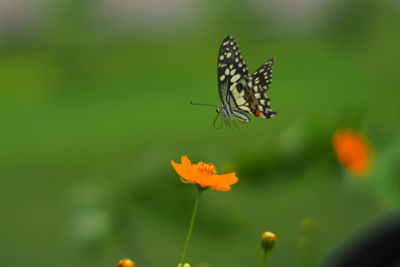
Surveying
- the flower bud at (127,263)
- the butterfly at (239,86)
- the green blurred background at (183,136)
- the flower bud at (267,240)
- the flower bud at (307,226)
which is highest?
the green blurred background at (183,136)

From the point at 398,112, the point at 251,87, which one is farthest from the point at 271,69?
the point at 398,112

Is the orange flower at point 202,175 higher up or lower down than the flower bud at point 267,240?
lower down

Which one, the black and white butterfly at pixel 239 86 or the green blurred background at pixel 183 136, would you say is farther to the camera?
the green blurred background at pixel 183 136

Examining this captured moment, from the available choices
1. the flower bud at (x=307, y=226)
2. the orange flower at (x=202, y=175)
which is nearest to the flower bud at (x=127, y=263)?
the orange flower at (x=202, y=175)

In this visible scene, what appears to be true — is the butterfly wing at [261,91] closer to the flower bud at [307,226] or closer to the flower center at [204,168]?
the flower center at [204,168]

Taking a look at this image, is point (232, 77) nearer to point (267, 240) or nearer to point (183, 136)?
point (267, 240)

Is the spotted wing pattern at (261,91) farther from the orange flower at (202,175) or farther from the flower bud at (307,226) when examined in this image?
the flower bud at (307,226)

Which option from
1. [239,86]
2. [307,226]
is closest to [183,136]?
[307,226]
